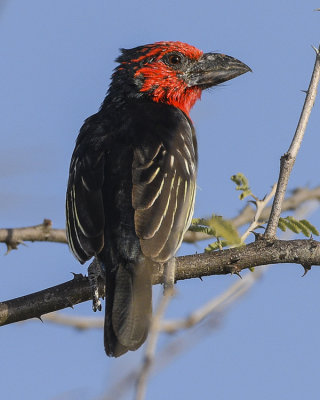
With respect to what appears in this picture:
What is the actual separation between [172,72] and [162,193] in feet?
6.83

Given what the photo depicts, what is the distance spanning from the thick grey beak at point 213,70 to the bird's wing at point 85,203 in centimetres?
151

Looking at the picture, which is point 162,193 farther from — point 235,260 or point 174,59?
point 174,59

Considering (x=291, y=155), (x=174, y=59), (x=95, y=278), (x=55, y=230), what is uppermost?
(x=174, y=59)

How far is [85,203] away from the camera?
15.2 ft

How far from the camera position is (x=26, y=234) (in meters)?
5.52

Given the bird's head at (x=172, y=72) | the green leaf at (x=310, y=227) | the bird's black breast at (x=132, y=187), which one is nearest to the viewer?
the green leaf at (x=310, y=227)

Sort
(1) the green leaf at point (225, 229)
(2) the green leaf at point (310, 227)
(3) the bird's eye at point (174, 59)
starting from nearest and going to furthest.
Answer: (1) the green leaf at point (225, 229)
(2) the green leaf at point (310, 227)
(3) the bird's eye at point (174, 59)

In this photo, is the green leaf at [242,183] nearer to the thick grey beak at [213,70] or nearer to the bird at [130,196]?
the bird at [130,196]

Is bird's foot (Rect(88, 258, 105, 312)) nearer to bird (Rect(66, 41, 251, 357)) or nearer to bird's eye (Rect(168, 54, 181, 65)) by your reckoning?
bird (Rect(66, 41, 251, 357))

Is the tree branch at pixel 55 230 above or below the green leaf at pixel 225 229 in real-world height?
below

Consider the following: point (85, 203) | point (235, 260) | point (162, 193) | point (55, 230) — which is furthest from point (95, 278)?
point (55, 230)

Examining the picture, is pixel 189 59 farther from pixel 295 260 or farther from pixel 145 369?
pixel 145 369

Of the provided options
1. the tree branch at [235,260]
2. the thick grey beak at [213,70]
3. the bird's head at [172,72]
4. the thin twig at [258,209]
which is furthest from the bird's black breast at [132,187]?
the thick grey beak at [213,70]

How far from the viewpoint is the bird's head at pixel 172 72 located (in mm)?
6188
